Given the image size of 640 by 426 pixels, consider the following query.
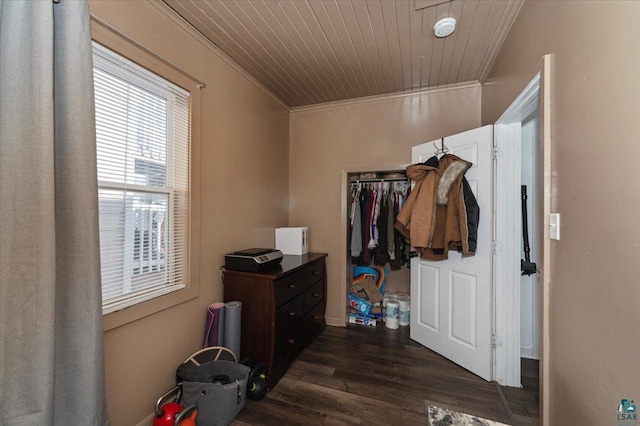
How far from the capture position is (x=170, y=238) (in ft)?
5.57

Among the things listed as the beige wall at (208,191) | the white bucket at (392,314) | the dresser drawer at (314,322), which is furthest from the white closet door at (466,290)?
the beige wall at (208,191)

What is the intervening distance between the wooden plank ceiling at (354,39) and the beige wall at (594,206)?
0.62 metres

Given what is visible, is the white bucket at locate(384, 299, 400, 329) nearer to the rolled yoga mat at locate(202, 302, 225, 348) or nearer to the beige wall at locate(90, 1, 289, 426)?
the beige wall at locate(90, 1, 289, 426)

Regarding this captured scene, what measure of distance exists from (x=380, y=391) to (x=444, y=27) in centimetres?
273

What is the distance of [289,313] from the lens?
2172mm

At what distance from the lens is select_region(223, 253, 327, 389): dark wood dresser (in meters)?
1.93

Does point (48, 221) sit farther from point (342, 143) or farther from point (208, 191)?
point (342, 143)

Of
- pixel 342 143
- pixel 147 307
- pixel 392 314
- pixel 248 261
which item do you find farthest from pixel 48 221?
pixel 392 314

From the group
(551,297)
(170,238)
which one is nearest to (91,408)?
(170,238)

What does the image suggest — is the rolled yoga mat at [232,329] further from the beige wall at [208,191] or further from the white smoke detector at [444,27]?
the white smoke detector at [444,27]

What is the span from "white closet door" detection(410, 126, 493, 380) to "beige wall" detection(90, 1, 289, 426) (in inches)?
67.4

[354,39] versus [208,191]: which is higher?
[354,39]

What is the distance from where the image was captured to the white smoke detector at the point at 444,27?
70.3 inches

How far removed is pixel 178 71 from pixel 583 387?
2737 mm
